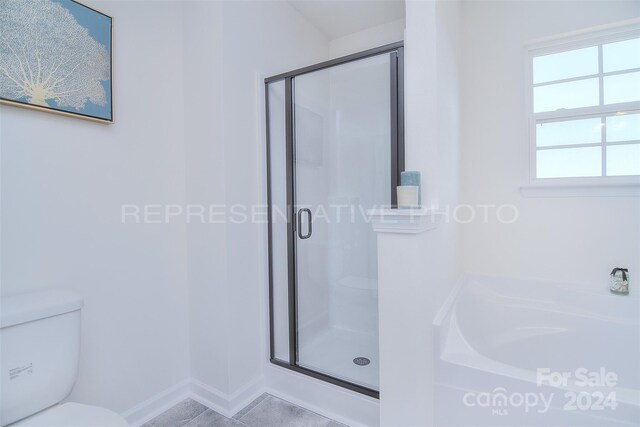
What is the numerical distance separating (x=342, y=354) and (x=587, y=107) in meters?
2.32

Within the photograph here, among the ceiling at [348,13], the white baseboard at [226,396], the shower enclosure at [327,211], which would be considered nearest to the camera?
the white baseboard at [226,396]

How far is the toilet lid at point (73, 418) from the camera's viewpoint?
104 centimetres

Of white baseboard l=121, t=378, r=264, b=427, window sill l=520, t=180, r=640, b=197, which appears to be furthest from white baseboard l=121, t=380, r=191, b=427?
window sill l=520, t=180, r=640, b=197

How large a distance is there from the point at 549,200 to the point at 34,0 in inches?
118

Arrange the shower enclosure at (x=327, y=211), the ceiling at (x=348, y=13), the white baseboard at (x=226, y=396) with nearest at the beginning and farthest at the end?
the white baseboard at (x=226, y=396) → the shower enclosure at (x=327, y=211) → the ceiling at (x=348, y=13)

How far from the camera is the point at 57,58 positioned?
4.42 feet

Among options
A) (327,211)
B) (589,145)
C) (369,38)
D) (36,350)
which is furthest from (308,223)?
(589,145)

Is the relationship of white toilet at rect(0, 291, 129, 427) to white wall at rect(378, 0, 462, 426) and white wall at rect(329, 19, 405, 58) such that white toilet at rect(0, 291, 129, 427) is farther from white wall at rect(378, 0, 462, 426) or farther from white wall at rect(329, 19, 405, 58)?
white wall at rect(329, 19, 405, 58)

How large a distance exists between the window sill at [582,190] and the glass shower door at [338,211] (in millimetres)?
1184

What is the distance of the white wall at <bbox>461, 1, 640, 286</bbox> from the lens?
6.54 feet

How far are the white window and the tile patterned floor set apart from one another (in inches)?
86.0

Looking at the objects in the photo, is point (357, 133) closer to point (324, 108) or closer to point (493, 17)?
point (324, 108)

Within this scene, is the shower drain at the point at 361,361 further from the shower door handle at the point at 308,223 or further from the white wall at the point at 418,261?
the shower door handle at the point at 308,223

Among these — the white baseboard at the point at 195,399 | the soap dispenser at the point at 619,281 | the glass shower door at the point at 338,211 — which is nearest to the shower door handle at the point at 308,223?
the glass shower door at the point at 338,211
